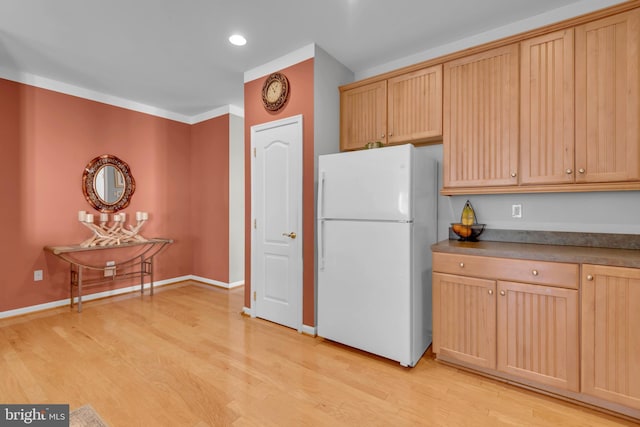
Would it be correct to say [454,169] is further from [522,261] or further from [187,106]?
[187,106]

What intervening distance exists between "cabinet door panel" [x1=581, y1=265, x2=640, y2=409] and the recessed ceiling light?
3018 mm

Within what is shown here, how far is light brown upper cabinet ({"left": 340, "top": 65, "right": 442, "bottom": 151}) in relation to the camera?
2600 mm

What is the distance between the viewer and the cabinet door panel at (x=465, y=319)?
211 centimetres

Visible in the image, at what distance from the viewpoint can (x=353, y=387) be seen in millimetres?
2076

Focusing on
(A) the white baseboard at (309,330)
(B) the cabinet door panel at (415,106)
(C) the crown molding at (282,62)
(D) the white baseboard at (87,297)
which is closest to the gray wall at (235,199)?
(D) the white baseboard at (87,297)

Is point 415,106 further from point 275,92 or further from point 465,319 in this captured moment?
point 465,319

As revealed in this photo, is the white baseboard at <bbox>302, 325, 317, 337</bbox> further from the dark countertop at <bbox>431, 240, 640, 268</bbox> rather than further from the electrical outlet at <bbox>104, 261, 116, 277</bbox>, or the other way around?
the electrical outlet at <bbox>104, 261, 116, 277</bbox>

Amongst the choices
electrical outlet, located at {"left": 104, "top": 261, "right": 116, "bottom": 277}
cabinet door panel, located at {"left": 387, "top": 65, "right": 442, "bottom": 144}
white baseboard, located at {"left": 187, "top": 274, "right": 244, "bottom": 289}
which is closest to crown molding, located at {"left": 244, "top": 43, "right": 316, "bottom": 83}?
cabinet door panel, located at {"left": 387, "top": 65, "right": 442, "bottom": 144}

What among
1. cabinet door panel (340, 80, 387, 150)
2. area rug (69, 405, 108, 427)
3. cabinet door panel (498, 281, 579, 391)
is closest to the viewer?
area rug (69, 405, 108, 427)

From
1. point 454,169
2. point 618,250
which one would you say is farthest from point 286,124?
point 618,250

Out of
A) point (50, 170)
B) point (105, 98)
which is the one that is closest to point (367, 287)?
point (50, 170)

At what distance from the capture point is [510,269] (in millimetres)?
2031

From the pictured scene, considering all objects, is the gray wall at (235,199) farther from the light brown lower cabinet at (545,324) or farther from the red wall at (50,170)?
the light brown lower cabinet at (545,324)

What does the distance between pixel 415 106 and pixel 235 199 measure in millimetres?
2965
